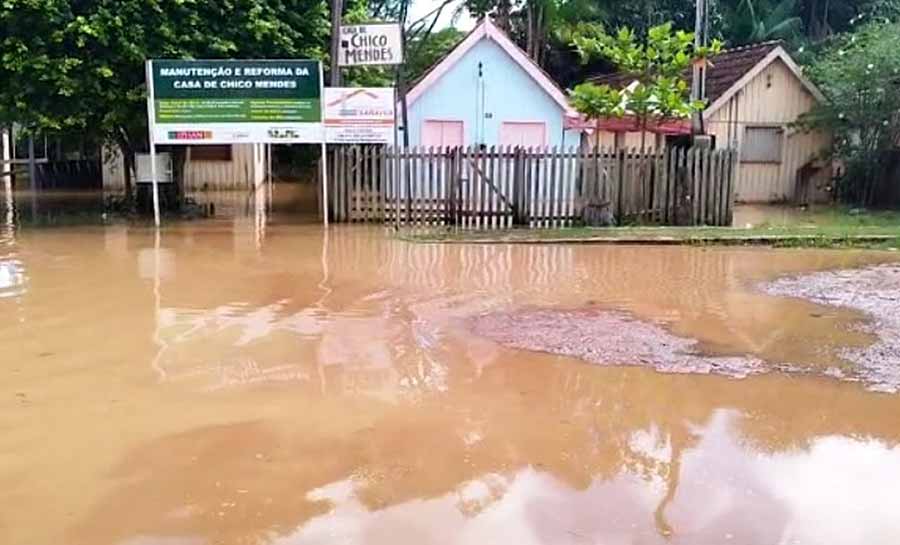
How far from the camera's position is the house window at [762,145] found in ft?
73.8

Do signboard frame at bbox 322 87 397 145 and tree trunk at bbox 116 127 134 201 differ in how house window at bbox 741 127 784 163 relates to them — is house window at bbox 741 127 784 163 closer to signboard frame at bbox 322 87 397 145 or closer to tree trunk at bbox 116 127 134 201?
signboard frame at bbox 322 87 397 145

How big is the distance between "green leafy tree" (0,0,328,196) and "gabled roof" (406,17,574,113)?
4.42m

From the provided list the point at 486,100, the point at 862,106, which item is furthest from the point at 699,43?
the point at 862,106

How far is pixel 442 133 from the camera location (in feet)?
67.5

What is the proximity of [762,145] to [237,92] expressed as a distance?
46.2 feet

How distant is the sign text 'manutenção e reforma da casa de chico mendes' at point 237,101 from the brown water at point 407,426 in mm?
6217

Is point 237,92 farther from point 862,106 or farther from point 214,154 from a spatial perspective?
point 862,106

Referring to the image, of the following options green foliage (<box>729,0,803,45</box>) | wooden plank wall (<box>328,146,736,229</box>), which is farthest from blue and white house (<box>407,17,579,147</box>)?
green foliage (<box>729,0,803,45</box>)

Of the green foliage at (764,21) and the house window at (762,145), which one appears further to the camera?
the green foliage at (764,21)

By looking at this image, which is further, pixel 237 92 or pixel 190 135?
pixel 190 135

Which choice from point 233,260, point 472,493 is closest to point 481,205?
point 233,260

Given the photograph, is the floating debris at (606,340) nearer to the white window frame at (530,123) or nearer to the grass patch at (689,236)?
the grass patch at (689,236)

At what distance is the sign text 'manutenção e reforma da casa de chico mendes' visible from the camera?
14688mm

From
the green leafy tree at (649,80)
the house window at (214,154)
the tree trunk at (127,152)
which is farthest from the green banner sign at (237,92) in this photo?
the house window at (214,154)
